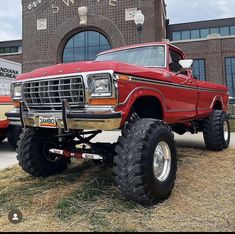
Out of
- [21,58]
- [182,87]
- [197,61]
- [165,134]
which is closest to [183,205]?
[165,134]

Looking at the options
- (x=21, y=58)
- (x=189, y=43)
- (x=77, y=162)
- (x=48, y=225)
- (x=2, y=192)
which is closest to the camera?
(x=48, y=225)

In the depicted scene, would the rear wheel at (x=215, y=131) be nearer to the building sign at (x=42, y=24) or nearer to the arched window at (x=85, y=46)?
the arched window at (x=85, y=46)

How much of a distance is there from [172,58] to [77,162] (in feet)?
8.94

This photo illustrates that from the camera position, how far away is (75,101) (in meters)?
4.12

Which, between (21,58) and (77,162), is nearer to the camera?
(77,162)

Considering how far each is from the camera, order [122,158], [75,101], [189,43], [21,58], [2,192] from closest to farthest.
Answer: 1. [122,158]
2. [75,101]
3. [2,192]
4. [189,43]
5. [21,58]

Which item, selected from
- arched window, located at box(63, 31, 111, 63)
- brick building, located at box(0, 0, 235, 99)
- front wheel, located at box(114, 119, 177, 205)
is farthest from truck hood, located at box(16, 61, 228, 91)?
arched window, located at box(63, 31, 111, 63)

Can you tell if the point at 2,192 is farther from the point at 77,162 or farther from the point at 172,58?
the point at 172,58

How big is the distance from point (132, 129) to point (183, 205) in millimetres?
1080

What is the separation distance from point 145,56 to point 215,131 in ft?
9.32

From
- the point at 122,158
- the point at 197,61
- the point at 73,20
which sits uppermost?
the point at 73,20

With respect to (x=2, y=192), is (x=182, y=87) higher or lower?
higher

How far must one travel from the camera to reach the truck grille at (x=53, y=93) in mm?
4070

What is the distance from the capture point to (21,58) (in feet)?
109
